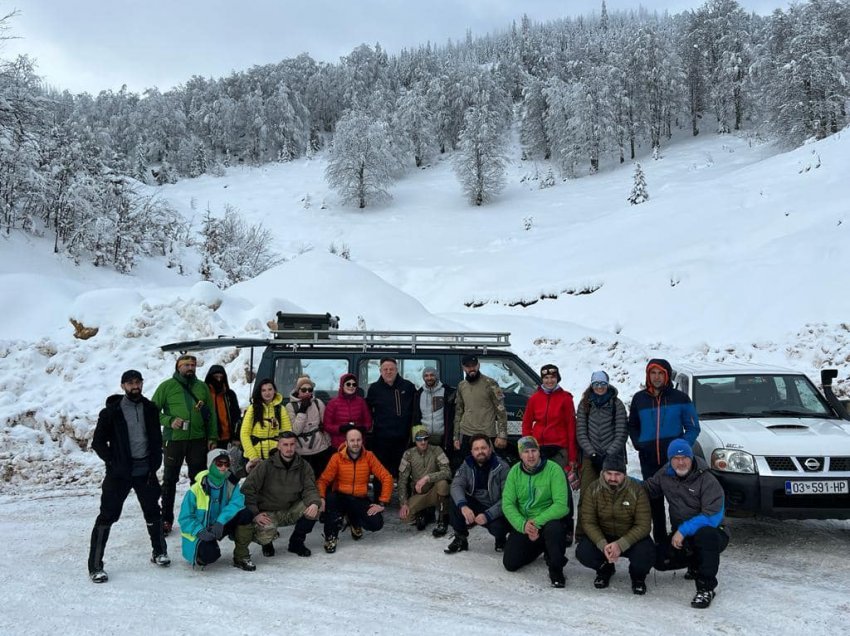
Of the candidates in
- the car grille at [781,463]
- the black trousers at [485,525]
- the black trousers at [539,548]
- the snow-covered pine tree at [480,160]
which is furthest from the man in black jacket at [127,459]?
the snow-covered pine tree at [480,160]

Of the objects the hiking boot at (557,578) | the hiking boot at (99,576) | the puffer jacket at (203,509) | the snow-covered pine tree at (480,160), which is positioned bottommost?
the hiking boot at (557,578)

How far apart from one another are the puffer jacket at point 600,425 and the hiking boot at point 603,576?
1.23 m

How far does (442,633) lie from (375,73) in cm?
10254

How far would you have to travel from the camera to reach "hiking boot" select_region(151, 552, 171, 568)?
543cm

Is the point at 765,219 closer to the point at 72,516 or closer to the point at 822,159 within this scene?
the point at 822,159

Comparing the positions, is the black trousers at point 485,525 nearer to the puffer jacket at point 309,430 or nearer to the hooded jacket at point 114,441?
the puffer jacket at point 309,430

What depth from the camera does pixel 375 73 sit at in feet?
320

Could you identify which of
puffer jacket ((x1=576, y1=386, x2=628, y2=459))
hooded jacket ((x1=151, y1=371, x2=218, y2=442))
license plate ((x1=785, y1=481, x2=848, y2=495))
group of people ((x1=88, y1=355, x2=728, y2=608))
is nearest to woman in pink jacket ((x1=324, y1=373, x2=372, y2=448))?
group of people ((x1=88, y1=355, x2=728, y2=608))

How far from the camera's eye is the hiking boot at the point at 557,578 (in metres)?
4.95

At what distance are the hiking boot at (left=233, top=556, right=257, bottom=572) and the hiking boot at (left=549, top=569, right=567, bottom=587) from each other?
8.39 feet

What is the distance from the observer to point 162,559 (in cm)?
543

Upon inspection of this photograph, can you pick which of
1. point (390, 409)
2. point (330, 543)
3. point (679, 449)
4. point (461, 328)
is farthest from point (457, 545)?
point (461, 328)

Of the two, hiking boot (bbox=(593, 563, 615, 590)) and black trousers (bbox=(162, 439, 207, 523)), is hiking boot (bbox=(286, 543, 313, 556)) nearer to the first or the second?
black trousers (bbox=(162, 439, 207, 523))

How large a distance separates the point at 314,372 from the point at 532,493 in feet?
10.3
